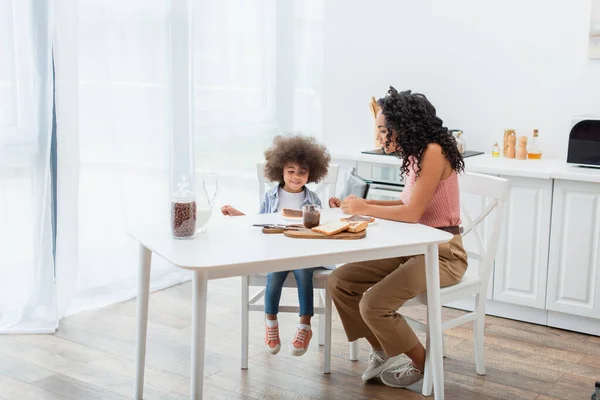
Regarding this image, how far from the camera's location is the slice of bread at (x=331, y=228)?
2477 mm

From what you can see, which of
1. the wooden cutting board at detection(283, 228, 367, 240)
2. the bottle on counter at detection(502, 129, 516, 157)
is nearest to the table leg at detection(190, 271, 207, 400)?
the wooden cutting board at detection(283, 228, 367, 240)

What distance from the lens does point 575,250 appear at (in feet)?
11.2

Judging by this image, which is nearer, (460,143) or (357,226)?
(357,226)

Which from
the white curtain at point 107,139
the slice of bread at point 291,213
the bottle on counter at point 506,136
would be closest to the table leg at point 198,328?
the slice of bread at point 291,213

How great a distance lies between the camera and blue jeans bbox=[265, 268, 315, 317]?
9.43ft

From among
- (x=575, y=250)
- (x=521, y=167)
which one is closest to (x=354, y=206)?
(x=521, y=167)

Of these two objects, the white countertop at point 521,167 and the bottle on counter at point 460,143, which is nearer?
the white countertop at point 521,167

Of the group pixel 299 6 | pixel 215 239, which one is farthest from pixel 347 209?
pixel 299 6

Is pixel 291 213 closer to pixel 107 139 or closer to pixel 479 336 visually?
pixel 479 336

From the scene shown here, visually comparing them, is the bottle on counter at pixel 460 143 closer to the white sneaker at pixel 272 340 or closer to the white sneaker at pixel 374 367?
the white sneaker at pixel 374 367

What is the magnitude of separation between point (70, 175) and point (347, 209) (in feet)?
4.77

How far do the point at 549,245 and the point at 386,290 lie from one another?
112 cm

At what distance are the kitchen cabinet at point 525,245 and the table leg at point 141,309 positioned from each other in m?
1.71

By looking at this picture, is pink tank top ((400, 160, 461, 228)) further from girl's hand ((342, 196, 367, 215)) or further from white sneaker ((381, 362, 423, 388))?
white sneaker ((381, 362, 423, 388))
